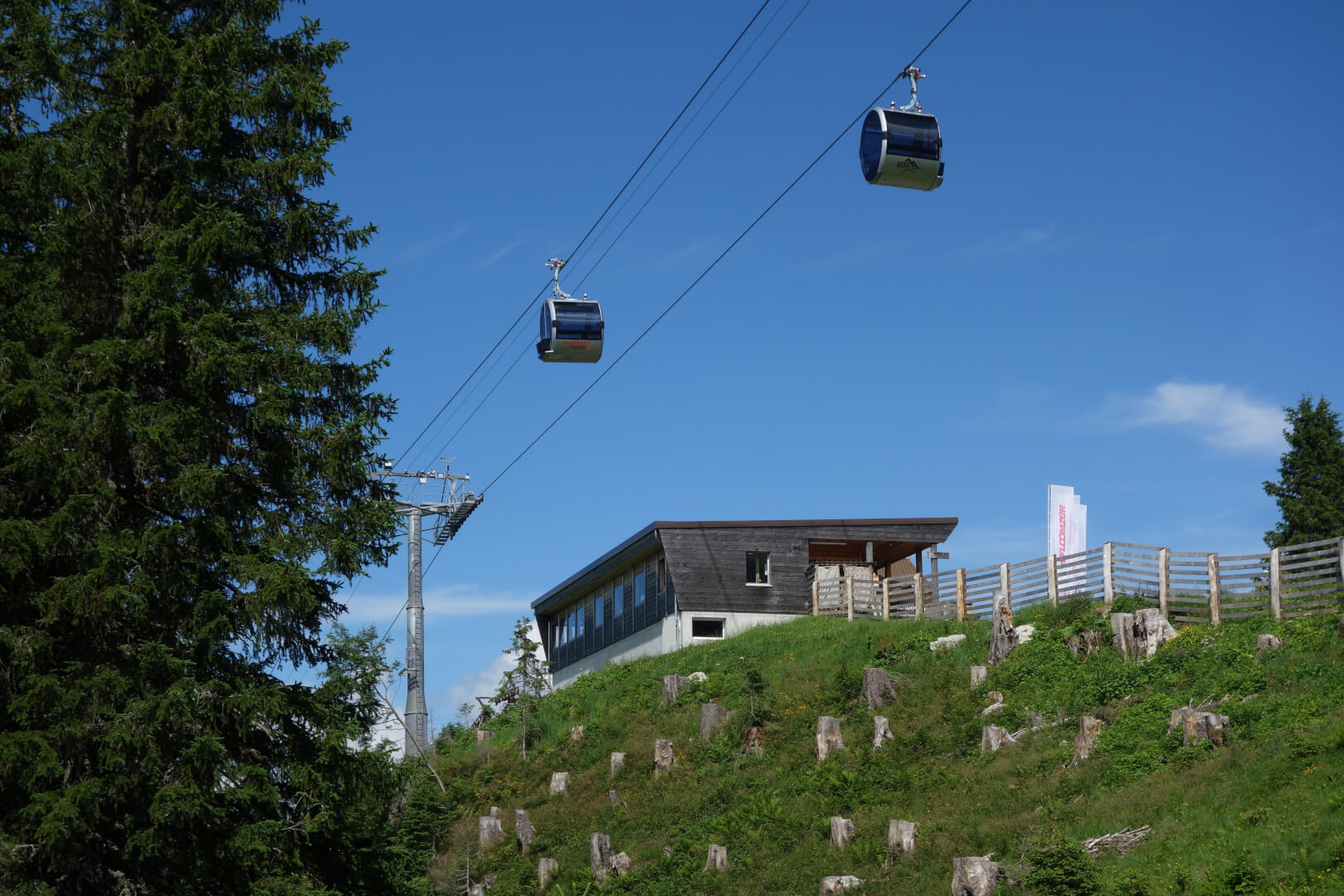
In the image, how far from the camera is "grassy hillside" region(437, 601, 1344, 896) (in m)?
15.8

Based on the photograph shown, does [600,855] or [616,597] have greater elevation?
[616,597]

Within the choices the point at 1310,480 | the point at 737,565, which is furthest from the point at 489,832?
the point at 1310,480

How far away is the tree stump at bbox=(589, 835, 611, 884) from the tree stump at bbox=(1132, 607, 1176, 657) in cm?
1068

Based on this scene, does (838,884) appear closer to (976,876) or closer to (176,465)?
(976,876)

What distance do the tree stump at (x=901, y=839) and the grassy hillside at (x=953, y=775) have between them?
225 millimetres

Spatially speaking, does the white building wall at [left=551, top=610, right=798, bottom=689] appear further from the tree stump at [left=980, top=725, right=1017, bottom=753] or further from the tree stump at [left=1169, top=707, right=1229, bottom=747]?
the tree stump at [left=1169, top=707, right=1229, bottom=747]

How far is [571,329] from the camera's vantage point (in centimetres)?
2355

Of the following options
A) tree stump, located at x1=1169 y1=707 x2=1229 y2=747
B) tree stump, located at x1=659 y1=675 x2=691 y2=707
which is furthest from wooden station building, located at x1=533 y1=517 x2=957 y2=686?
tree stump, located at x1=1169 y1=707 x2=1229 y2=747

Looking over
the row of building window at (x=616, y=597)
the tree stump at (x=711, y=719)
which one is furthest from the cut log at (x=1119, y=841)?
the row of building window at (x=616, y=597)

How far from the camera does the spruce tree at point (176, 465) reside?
42.0 ft

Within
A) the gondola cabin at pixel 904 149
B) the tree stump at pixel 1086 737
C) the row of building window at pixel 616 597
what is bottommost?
the tree stump at pixel 1086 737

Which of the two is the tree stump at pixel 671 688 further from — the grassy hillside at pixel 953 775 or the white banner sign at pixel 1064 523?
the white banner sign at pixel 1064 523

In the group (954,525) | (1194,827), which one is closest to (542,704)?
(954,525)

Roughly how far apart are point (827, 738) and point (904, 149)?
1259 cm
